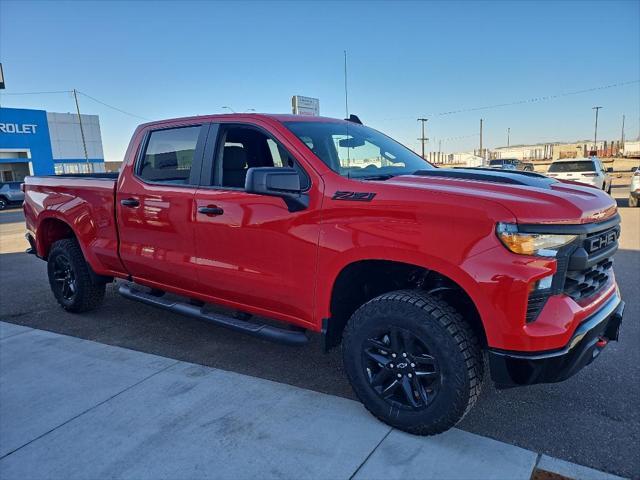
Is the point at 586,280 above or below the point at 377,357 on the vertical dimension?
above

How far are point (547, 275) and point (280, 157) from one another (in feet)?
6.99

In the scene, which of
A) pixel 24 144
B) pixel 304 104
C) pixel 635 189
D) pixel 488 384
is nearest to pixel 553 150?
pixel 635 189

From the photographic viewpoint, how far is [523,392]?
3.32m

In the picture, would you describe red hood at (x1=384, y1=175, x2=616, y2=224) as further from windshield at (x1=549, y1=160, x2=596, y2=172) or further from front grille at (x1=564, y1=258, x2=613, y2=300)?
windshield at (x1=549, y1=160, x2=596, y2=172)

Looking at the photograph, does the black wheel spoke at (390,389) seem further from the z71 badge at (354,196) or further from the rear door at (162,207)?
A: the rear door at (162,207)

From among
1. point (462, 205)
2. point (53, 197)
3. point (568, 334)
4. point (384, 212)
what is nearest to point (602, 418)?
point (568, 334)

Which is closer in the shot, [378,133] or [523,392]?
[523,392]

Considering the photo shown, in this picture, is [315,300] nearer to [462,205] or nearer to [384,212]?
[384,212]

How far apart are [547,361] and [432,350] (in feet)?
1.83

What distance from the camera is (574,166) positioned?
15.6 metres

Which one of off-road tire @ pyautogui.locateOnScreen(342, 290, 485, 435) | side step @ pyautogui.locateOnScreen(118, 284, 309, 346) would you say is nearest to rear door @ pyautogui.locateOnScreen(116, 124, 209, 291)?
side step @ pyautogui.locateOnScreen(118, 284, 309, 346)

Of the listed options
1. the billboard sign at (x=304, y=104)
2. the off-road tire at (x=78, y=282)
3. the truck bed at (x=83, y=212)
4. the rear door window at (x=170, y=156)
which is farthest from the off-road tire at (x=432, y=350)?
the billboard sign at (x=304, y=104)

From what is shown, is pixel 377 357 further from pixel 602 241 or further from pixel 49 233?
pixel 49 233

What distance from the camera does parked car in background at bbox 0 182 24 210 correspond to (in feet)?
74.5
